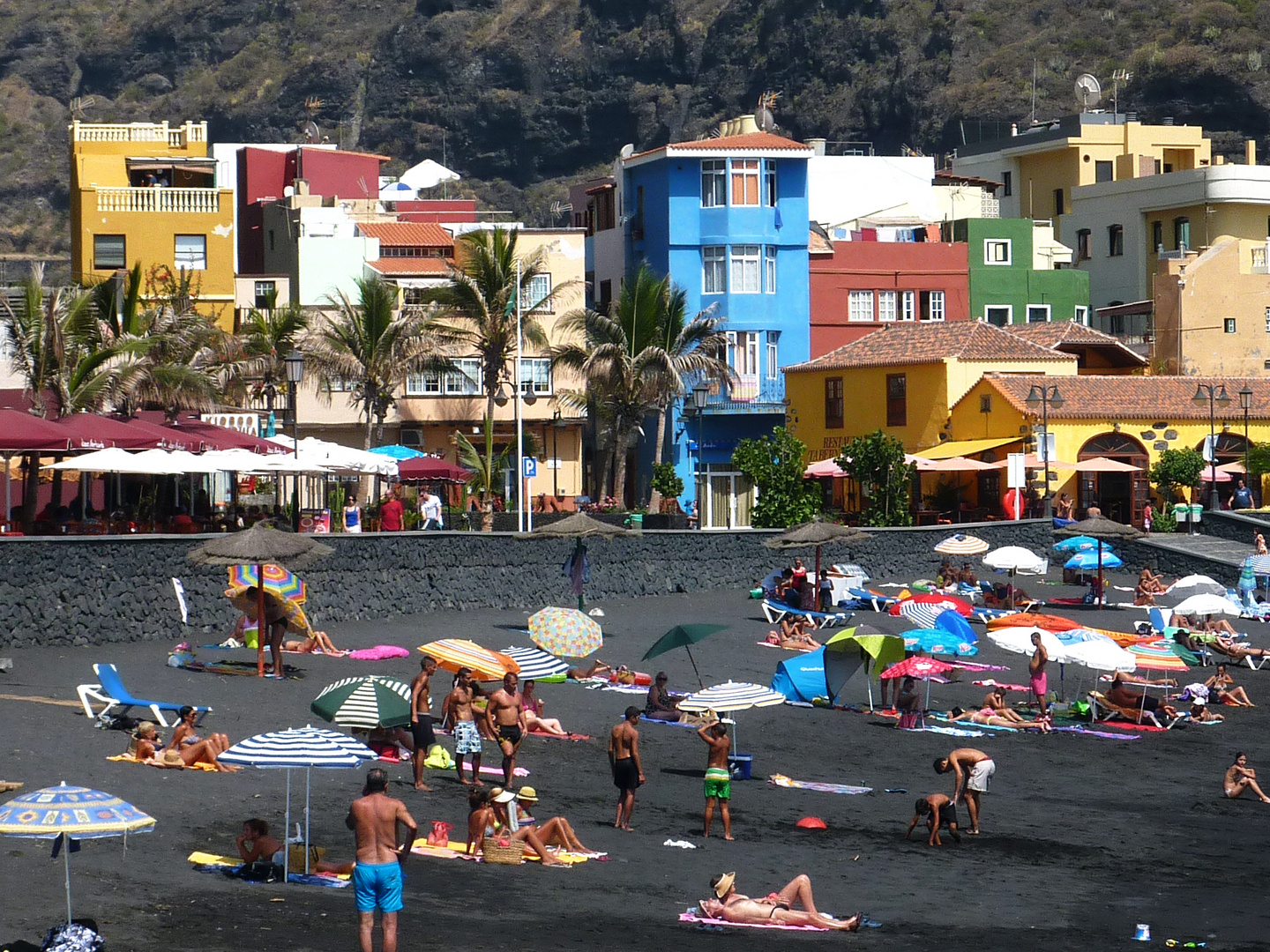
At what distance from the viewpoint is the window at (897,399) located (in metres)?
54.8

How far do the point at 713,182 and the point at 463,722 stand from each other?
40283mm

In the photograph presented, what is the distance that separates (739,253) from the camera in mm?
60062

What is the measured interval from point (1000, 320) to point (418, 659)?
3894 centimetres

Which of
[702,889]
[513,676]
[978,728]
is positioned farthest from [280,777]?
[978,728]

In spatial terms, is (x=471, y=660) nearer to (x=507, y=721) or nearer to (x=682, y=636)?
(x=507, y=721)

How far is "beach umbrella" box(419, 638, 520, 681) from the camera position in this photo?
81.4 ft

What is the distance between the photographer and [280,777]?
20.6 m

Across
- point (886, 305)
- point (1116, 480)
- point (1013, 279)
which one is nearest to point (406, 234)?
point (886, 305)

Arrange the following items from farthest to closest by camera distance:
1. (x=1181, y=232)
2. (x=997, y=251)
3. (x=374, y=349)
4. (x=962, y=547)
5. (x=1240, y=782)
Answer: (x=1181, y=232)
(x=997, y=251)
(x=374, y=349)
(x=962, y=547)
(x=1240, y=782)

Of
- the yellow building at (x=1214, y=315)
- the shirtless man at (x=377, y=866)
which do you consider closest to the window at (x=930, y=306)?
the yellow building at (x=1214, y=315)

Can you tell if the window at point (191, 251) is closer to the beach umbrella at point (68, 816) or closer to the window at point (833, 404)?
the window at point (833, 404)

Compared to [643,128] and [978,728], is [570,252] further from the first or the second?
[643,128]

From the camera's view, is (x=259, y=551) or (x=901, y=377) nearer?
(x=259, y=551)

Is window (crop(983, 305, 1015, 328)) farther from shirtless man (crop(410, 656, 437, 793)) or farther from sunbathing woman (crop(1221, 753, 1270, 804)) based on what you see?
shirtless man (crop(410, 656, 437, 793))
